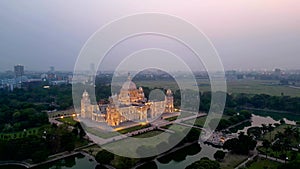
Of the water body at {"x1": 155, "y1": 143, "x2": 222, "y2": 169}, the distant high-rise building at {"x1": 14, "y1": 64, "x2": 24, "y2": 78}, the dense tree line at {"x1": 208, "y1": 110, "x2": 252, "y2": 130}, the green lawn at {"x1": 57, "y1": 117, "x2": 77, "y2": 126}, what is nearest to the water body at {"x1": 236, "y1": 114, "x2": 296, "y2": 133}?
the dense tree line at {"x1": 208, "y1": 110, "x2": 252, "y2": 130}

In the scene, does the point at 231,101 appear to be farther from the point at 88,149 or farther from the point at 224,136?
the point at 88,149

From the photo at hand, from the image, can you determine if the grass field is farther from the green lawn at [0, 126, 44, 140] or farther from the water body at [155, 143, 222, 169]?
the green lawn at [0, 126, 44, 140]

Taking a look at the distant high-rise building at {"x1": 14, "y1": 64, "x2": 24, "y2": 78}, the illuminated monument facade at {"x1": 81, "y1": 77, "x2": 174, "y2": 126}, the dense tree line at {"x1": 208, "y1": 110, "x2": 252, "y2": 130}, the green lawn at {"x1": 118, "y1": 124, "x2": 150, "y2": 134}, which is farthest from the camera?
the distant high-rise building at {"x1": 14, "y1": 64, "x2": 24, "y2": 78}

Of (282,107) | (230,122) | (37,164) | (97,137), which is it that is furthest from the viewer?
(282,107)

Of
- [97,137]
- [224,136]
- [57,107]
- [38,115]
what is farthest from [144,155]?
[57,107]

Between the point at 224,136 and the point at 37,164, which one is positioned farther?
the point at 224,136

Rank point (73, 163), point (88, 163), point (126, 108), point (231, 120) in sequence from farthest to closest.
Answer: point (231, 120)
point (126, 108)
point (73, 163)
point (88, 163)

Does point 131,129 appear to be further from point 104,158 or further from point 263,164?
point 263,164

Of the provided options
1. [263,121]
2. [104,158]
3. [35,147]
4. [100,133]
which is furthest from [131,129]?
[263,121]
